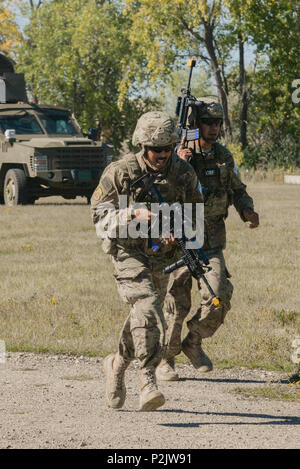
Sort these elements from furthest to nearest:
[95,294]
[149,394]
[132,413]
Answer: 1. [95,294]
2. [132,413]
3. [149,394]

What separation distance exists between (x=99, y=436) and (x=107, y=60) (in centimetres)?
3938

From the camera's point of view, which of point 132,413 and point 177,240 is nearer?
point 177,240

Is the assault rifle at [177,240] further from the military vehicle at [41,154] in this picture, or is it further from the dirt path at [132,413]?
the military vehicle at [41,154]

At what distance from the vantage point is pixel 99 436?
193 inches

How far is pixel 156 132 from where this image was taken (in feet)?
17.3

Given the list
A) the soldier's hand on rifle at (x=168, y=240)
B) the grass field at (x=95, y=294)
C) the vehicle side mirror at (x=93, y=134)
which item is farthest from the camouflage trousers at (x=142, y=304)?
the vehicle side mirror at (x=93, y=134)

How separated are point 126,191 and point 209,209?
1.16m

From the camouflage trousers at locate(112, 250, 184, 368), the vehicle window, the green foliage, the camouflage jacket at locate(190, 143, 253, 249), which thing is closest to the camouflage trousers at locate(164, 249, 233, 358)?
the camouflage jacket at locate(190, 143, 253, 249)

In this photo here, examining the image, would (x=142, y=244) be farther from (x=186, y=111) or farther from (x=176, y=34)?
(x=176, y=34)

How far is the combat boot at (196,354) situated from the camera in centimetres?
651

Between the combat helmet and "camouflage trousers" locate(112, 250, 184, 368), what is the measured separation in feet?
2.21

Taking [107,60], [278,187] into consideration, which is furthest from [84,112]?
[278,187]

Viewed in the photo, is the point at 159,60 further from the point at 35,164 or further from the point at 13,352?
the point at 13,352

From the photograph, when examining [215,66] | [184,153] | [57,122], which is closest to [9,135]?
[57,122]
